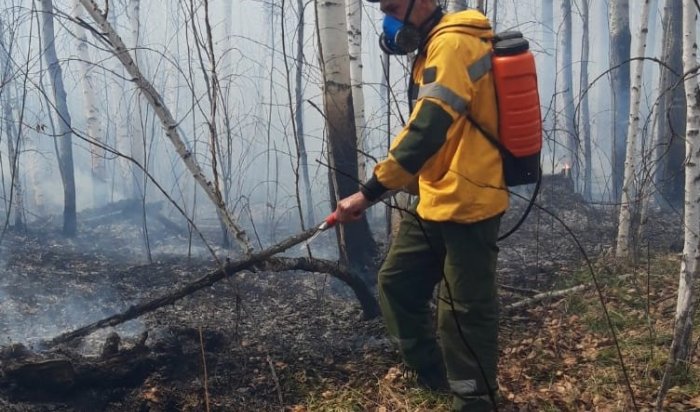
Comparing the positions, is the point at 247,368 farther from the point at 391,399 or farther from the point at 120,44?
the point at 120,44

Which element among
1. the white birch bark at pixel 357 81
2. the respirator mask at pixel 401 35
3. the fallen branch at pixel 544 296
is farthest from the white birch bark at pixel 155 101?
the fallen branch at pixel 544 296

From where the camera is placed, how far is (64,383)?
3488 mm

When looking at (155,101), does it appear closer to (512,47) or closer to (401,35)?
(401,35)

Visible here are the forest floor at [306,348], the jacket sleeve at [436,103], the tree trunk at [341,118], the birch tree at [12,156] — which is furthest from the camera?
the birch tree at [12,156]

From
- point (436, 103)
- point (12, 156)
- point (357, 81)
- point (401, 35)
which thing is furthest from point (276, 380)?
point (12, 156)

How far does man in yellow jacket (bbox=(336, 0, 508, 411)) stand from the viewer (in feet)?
8.63

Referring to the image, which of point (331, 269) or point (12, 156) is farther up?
point (12, 156)

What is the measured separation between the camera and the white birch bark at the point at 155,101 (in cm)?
366

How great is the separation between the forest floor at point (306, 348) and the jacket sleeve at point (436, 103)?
1.52m

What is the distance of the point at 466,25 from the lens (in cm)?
271

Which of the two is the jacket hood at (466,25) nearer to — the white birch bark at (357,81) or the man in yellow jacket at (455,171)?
the man in yellow jacket at (455,171)

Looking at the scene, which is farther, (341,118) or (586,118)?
(586,118)

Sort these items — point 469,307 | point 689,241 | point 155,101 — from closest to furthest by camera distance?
1. point 469,307
2. point 689,241
3. point 155,101

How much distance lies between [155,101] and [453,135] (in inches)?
85.1
